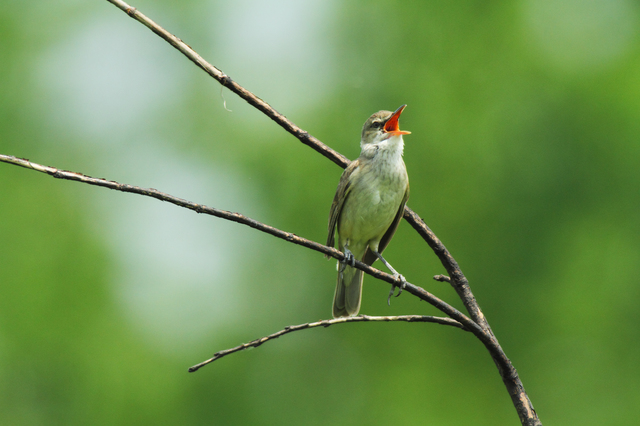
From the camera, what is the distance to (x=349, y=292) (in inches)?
243

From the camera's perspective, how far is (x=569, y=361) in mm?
15750

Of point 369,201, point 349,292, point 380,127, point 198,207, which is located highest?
point 380,127

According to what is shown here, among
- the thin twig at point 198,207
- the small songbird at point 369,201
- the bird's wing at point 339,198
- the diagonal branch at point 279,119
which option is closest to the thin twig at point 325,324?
the thin twig at point 198,207

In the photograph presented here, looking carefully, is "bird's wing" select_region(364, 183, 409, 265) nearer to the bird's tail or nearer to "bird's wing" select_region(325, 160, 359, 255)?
the bird's tail

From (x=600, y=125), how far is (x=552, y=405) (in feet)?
30.5

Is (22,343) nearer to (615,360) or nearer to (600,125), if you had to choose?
(615,360)

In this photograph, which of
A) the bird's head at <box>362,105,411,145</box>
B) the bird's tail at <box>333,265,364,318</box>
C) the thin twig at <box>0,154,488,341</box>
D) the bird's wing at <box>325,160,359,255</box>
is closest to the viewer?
the thin twig at <box>0,154,488,341</box>

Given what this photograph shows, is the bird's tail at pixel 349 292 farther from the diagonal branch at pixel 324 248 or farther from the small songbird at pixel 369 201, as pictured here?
the diagonal branch at pixel 324 248

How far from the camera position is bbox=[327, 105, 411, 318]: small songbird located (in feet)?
18.3

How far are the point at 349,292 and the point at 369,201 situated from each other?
1194 mm

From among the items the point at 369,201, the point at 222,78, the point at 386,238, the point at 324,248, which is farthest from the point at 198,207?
the point at 386,238

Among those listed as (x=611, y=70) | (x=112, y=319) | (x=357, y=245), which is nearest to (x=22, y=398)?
(x=112, y=319)

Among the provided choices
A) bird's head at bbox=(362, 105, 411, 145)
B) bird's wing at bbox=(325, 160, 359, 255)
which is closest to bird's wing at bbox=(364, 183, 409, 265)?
bird's wing at bbox=(325, 160, 359, 255)

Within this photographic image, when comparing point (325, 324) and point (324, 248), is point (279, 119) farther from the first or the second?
point (325, 324)
